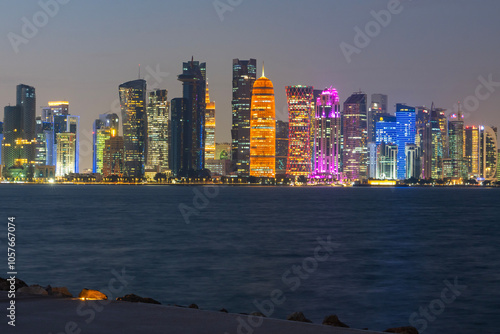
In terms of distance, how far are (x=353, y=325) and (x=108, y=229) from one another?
2102 inches

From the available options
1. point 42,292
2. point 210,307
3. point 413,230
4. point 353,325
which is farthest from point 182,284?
point 413,230

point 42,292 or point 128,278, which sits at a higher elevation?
point 42,292

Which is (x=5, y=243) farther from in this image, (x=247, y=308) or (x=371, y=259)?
(x=247, y=308)

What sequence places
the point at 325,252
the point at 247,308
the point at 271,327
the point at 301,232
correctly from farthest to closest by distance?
1. the point at 301,232
2. the point at 325,252
3. the point at 247,308
4. the point at 271,327

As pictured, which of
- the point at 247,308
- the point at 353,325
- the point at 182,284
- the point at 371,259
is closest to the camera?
the point at 353,325

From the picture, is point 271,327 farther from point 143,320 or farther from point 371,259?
point 371,259

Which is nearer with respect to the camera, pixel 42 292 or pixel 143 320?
pixel 143 320

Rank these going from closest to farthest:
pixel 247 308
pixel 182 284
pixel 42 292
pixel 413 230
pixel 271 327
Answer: pixel 271 327 < pixel 42 292 < pixel 247 308 < pixel 182 284 < pixel 413 230

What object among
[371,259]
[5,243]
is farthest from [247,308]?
[5,243]

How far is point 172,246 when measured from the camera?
5425cm

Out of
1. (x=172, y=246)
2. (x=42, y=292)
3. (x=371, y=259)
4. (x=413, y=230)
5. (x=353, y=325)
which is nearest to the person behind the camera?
(x=42, y=292)

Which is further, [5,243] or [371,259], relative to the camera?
[5,243]

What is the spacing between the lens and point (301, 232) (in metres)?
70.3

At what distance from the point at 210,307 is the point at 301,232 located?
44.3 meters
